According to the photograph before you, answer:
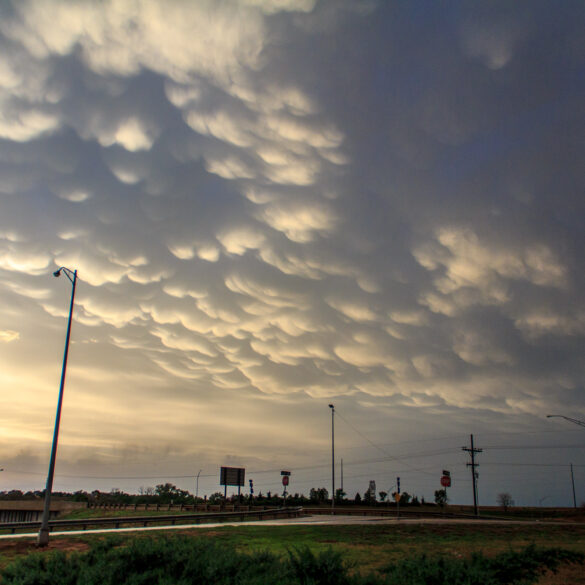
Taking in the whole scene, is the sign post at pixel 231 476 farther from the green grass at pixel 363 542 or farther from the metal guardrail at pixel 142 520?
the green grass at pixel 363 542

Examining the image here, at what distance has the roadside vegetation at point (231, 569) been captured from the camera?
1273cm

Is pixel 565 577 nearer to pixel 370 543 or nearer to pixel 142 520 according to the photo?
pixel 370 543

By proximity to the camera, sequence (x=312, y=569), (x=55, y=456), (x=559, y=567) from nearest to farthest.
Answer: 1. (x=312, y=569)
2. (x=559, y=567)
3. (x=55, y=456)

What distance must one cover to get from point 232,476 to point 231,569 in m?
74.7

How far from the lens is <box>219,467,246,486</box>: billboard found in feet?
273

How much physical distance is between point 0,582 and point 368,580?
10.3 meters

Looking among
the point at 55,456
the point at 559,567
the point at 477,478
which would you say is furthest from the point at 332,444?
the point at 559,567

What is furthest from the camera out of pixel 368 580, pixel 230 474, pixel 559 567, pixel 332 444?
pixel 230 474

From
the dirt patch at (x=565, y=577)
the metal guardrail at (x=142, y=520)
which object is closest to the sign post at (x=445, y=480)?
the metal guardrail at (x=142, y=520)

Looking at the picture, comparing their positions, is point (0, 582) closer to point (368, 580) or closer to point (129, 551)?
point (129, 551)

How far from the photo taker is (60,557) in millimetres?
15867

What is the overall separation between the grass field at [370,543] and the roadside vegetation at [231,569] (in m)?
1.27

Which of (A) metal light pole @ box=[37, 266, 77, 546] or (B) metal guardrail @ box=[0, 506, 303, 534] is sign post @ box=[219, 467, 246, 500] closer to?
(B) metal guardrail @ box=[0, 506, 303, 534]

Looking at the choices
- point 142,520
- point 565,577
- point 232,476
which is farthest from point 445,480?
point 565,577
